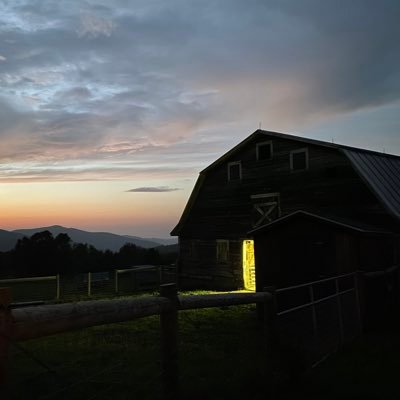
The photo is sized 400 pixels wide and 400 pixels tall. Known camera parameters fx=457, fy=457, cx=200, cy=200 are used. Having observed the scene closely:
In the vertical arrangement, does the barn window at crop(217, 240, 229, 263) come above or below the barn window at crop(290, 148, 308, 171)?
below

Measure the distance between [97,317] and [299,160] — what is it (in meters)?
18.9

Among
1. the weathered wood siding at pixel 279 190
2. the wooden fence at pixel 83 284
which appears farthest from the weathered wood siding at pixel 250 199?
the wooden fence at pixel 83 284

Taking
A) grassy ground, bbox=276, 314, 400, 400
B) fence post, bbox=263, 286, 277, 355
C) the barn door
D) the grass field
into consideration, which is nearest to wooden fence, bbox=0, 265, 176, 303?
the barn door

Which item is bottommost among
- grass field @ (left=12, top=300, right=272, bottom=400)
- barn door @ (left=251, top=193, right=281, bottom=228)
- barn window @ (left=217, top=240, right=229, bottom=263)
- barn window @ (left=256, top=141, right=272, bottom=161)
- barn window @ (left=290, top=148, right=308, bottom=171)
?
grass field @ (left=12, top=300, right=272, bottom=400)

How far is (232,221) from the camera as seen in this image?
80.0 ft

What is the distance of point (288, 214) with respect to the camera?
15.7 m

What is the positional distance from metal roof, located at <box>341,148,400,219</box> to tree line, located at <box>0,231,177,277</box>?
2991cm

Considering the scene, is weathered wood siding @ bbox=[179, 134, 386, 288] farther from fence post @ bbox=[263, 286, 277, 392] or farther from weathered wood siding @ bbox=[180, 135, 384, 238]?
fence post @ bbox=[263, 286, 277, 392]

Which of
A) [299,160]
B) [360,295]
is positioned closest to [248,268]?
[299,160]

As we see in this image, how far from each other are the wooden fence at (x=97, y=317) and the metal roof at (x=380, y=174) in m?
13.8

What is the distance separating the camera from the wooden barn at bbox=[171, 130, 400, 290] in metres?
13.2

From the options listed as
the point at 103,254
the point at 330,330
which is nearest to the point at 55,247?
the point at 103,254

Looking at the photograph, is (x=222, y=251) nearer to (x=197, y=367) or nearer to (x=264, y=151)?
(x=264, y=151)

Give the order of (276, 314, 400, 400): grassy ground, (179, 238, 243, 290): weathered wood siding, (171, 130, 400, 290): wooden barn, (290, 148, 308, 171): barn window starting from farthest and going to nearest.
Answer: (179, 238, 243, 290): weathered wood siding < (290, 148, 308, 171): barn window < (171, 130, 400, 290): wooden barn < (276, 314, 400, 400): grassy ground
